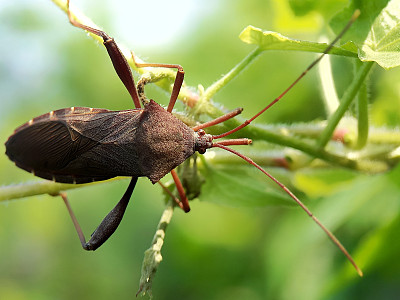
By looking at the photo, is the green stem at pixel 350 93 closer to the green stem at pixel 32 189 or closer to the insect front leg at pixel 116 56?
the insect front leg at pixel 116 56

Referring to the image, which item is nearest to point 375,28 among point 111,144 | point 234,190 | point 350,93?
point 350,93

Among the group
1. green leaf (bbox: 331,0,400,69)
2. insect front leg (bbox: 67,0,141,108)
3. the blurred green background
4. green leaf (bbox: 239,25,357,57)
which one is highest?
green leaf (bbox: 331,0,400,69)

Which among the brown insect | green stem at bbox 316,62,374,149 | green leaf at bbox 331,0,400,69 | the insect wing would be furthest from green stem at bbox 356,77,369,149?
the insect wing

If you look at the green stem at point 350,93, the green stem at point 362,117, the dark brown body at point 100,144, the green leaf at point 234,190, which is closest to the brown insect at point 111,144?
the dark brown body at point 100,144

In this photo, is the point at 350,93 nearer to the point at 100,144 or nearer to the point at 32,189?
the point at 100,144

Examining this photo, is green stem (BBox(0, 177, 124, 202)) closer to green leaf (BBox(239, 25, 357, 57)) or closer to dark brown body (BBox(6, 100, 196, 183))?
dark brown body (BBox(6, 100, 196, 183))

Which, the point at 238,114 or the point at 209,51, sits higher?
the point at 238,114

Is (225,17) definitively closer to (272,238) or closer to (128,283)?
(272,238)

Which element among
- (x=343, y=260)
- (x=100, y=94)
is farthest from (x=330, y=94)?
(x=100, y=94)
